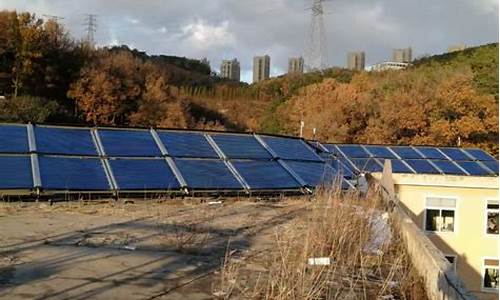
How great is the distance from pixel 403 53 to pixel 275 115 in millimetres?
61489

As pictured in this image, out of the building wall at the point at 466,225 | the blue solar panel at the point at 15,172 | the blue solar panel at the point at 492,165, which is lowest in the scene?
the building wall at the point at 466,225

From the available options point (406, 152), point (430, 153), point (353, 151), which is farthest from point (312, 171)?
point (430, 153)

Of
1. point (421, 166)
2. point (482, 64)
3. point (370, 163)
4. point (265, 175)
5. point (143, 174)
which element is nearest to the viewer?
point (143, 174)

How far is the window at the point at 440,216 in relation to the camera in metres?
27.4

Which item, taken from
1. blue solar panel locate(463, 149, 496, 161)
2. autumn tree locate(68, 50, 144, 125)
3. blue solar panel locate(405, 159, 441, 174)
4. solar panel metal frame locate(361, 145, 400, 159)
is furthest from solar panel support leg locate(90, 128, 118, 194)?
autumn tree locate(68, 50, 144, 125)

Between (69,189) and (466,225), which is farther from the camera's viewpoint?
(466,225)

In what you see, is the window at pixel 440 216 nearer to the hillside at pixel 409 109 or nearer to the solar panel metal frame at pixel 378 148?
the solar panel metal frame at pixel 378 148

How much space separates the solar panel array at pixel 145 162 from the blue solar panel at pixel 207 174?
0.07ft

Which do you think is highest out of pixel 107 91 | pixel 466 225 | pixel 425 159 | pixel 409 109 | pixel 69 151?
pixel 107 91

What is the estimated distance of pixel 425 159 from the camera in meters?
27.1

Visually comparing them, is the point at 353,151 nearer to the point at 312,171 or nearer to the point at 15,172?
the point at 312,171

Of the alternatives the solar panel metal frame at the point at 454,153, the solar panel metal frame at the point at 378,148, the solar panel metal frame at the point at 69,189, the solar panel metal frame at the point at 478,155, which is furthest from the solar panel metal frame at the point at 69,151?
the solar panel metal frame at the point at 478,155

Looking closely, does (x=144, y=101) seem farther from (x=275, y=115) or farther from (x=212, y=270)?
(x=212, y=270)

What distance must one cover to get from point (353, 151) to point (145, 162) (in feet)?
50.7
